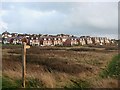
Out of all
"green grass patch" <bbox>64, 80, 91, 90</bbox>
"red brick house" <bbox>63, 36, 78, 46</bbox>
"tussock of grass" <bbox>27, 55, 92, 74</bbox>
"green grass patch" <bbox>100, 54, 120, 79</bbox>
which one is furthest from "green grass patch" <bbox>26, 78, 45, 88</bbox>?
"red brick house" <bbox>63, 36, 78, 46</bbox>

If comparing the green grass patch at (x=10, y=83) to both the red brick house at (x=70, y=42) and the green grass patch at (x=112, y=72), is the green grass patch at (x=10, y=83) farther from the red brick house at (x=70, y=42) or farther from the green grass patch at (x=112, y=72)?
the red brick house at (x=70, y=42)

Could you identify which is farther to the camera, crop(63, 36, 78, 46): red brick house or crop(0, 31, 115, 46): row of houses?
crop(63, 36, 78, 46): red brick house

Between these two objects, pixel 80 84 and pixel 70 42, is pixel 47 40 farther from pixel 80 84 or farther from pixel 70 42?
pixel 80 84

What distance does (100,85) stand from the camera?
29.7 feet

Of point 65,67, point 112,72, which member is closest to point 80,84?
point 112,72

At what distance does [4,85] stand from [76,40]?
12519 cm

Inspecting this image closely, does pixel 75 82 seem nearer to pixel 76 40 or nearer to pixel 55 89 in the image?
pixel 55 89

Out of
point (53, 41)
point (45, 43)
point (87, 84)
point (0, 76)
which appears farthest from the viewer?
point (53, 41)

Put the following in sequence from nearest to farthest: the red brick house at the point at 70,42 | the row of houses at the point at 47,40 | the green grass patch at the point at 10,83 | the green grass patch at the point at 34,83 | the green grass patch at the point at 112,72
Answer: the green grass patch at the point at 34,83 < the green grass patch at the point at 10,83 < the green grass patch at the point at 112,72 < the row of houses at the point at 47,40 < the red brick house at the point at 70,42

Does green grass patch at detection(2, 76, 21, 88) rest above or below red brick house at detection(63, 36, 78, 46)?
above

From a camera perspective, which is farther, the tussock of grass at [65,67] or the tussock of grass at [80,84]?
the tussock of grass at [65,67]

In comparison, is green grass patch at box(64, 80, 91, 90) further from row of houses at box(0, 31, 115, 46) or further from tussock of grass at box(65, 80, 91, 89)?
row of houses at box(0, 31, 115, 46)

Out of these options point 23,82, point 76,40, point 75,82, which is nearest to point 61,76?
point 75,82

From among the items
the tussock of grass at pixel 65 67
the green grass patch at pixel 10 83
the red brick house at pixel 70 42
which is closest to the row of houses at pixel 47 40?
the red brick house at pixel 70 42
